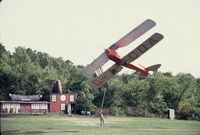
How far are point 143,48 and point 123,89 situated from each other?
14314 mm

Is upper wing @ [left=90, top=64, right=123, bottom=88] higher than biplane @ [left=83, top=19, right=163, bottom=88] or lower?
lower

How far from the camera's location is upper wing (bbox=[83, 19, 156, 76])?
18531 mm

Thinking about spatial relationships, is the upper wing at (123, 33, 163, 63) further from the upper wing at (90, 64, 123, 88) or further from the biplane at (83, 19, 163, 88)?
the upper wing at (90, 64, 123, 88)

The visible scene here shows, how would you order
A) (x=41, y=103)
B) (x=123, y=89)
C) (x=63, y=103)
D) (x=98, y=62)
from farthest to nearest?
(x=41, y=103) → (x=63, y=103) → (x=123, y=89) → (x=98, y=62)

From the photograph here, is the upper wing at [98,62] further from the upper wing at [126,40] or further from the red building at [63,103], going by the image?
the red building at [63,103]

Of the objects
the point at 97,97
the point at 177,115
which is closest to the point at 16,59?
the point at 97,97

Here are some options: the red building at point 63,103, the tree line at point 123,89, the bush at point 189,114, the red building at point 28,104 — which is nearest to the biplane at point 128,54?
the tree line at point 123,89

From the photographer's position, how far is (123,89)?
34.3 meters

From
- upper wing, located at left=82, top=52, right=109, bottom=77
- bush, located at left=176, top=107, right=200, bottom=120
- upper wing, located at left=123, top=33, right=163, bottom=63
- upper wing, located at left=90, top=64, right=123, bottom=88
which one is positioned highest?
upper wing, located at left=123, top=33, right=163, bottom=63

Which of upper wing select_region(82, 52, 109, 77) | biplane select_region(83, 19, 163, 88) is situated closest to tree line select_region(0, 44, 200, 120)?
biplane select_region(83, 19, 163, 88)

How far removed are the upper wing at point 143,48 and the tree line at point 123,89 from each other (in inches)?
112

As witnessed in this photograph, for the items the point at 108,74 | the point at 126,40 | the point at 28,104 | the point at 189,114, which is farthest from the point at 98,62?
the point at 28,104

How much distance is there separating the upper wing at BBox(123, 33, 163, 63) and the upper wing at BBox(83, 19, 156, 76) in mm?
708

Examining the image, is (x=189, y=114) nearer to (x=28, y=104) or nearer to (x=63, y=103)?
(x=63, y=103)
